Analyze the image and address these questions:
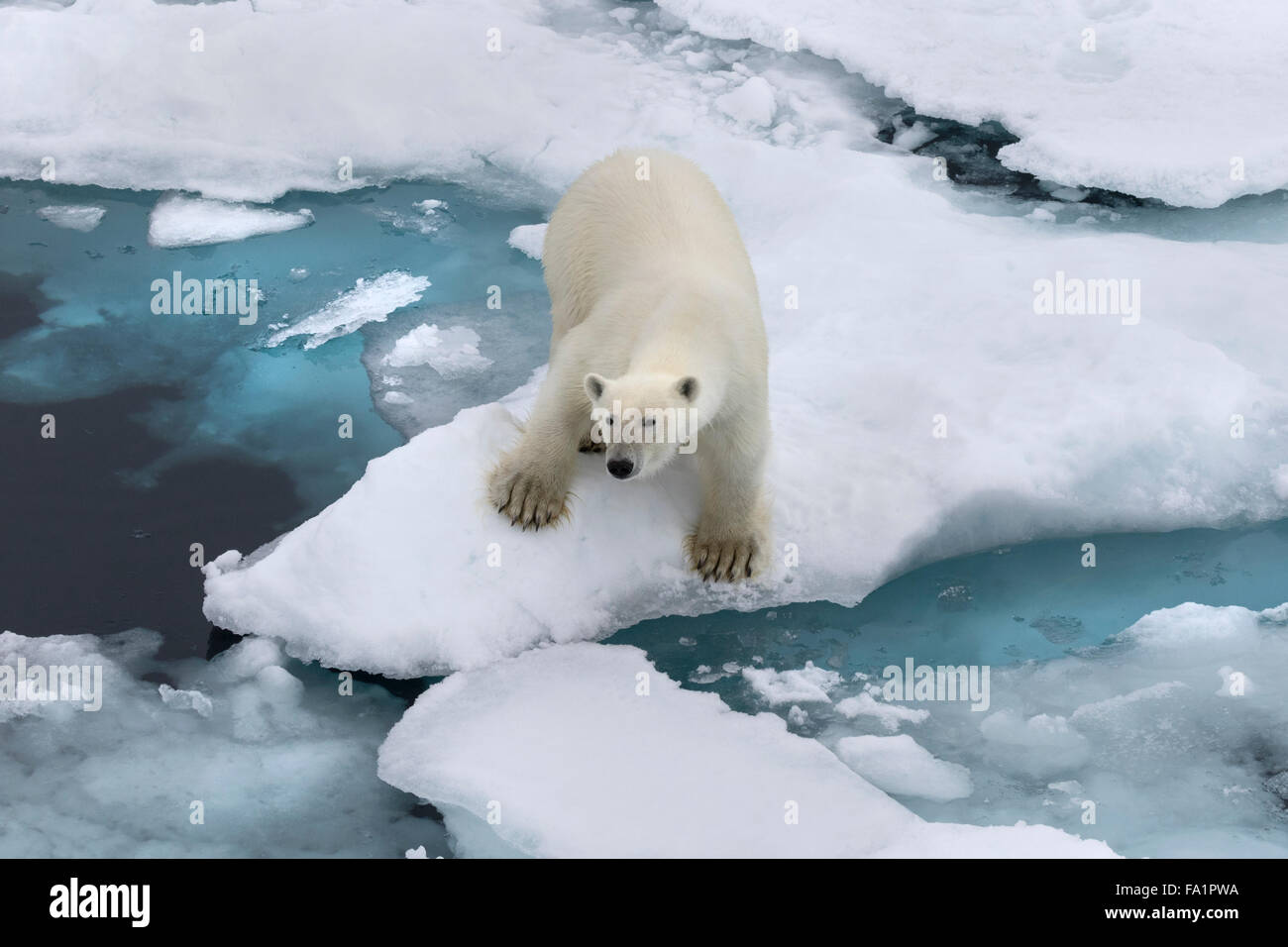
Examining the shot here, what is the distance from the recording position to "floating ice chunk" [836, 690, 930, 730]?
3881mm

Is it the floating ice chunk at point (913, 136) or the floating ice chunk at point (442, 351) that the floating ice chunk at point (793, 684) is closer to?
the floating ice chunk at point (442, 351)

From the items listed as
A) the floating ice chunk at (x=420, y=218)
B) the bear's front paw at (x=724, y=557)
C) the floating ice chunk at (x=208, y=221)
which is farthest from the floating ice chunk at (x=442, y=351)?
the bear's front paw at (x=724, y=557)

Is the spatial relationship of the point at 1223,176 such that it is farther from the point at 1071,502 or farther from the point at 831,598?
the point at 831,598

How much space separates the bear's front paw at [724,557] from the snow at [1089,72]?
10.4 ft

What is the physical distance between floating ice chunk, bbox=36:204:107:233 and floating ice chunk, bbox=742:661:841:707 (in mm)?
3839

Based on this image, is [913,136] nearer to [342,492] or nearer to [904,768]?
[342,492]

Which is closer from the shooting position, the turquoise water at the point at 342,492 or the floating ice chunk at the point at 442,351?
the turquoise water at the point at 342,492

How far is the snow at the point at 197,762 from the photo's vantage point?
341 cm

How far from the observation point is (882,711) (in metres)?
3.90

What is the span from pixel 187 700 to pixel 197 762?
0.24m

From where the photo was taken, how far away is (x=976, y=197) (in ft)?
A: 21.1

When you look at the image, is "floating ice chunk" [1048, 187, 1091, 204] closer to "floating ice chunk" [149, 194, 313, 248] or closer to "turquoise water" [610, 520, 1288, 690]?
"turquoise water" [610, 520, 1288, 690]

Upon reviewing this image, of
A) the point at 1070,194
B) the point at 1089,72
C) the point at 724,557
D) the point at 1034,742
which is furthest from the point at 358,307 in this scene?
the point at 1089,72

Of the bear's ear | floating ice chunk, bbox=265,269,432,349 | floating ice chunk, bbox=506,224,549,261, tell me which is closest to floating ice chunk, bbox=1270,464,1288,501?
the bear's ear
